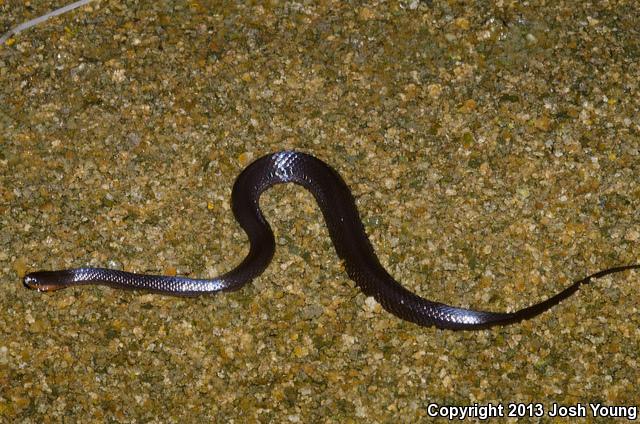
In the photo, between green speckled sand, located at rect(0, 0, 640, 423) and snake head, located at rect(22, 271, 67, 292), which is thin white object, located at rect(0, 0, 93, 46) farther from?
snake head, located at rect(22, 271, 67, 292)

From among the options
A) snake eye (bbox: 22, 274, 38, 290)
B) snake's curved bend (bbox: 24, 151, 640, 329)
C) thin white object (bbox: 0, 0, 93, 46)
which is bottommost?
snake eye (bbox: 22, 274, 38, 290)

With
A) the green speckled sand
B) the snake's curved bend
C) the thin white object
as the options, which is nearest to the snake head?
the snake's curved bend

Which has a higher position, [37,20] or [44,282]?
[37,20]

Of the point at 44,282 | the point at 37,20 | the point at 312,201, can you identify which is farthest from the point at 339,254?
the point at 37,20

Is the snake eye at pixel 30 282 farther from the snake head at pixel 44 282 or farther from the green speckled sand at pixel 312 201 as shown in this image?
the green speckled sand at pixel 312 201

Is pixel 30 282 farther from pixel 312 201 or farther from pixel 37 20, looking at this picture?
pixel 37 20

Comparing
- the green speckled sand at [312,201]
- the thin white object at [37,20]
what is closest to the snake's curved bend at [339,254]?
the green speckled sand at [312,201]
